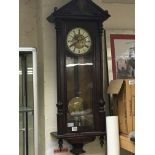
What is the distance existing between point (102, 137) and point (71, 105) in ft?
1.39

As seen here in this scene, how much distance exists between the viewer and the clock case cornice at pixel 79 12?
8.77ft

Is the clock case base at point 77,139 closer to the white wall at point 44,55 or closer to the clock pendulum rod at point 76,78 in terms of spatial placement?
the white wall at point 44,55

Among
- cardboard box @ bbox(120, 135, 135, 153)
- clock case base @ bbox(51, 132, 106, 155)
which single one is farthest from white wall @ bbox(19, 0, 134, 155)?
cardboard box @ bbox(120, 135, 135, 153)

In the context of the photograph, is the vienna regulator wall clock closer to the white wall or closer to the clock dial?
the clock dial

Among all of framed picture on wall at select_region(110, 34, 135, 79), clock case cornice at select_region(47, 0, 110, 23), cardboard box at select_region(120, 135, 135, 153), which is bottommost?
cardboard box at select_region(120, 135, 135, 153)

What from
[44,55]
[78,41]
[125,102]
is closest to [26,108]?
[44,55]

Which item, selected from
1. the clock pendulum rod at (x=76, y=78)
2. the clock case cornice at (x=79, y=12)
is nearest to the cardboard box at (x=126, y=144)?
the clock pendulum rod at (x=76, y=78)

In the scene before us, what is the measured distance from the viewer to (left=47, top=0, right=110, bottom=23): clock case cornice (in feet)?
8.77

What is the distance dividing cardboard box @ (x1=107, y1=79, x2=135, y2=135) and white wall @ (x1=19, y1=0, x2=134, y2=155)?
1.29 ft

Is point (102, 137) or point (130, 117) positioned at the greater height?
point (130, 117)

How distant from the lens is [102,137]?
2.85 m

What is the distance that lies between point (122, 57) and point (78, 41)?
548 millimetres
